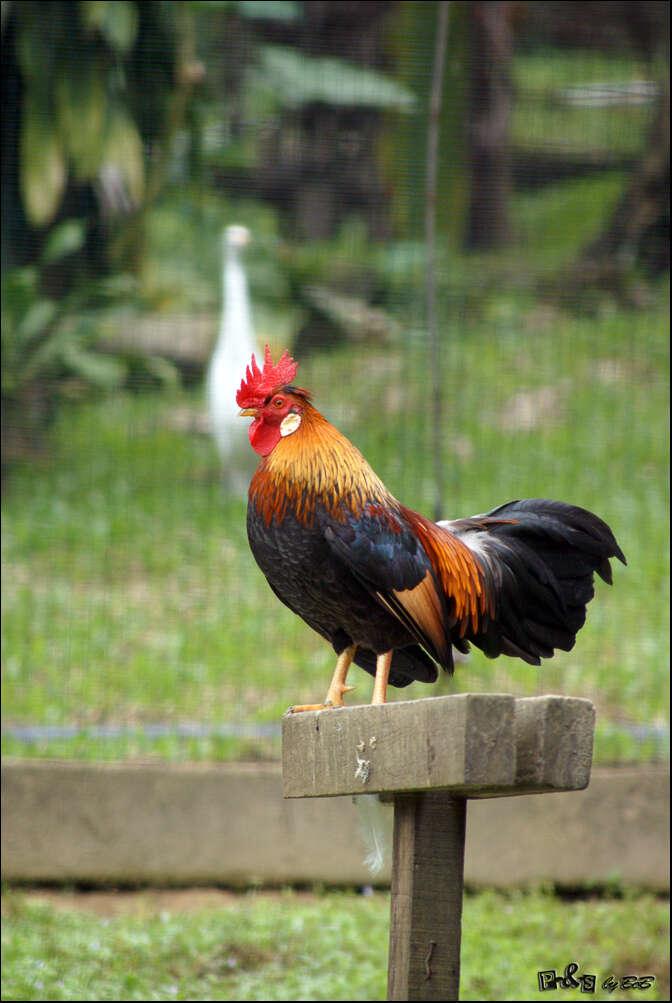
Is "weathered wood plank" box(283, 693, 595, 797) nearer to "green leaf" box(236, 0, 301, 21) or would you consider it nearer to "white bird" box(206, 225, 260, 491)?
"green leaf" box(236, 0, 301, 21)

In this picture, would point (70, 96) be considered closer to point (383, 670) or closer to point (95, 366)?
point (95, 366)

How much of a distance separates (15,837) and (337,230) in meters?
2.67

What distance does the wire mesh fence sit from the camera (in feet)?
14.8

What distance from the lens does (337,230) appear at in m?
4.95

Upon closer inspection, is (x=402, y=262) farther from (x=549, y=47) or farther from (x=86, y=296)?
(x=86, y=296)

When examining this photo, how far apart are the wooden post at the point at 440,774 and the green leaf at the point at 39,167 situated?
10.4ft

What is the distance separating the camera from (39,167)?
4.66 meters

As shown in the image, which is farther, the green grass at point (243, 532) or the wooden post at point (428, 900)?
the green grass at point (243, 532)

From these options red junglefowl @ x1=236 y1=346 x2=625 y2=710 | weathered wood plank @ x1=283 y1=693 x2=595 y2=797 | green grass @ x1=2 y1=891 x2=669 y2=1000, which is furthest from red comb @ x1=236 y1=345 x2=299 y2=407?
green grass @ x1=2 y1=891 x2=669 y2=1000

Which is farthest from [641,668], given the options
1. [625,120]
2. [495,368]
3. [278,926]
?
[625,120]

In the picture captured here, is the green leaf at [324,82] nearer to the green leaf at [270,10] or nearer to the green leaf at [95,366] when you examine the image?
the green leaf at [270,10]

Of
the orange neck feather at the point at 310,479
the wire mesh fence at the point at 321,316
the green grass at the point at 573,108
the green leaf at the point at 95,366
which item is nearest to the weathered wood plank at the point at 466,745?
the orange neck feather at the point at 310,479

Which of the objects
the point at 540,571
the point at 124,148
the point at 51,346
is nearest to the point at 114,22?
the point at 124,148

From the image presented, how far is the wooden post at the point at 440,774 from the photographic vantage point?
1700 mm
